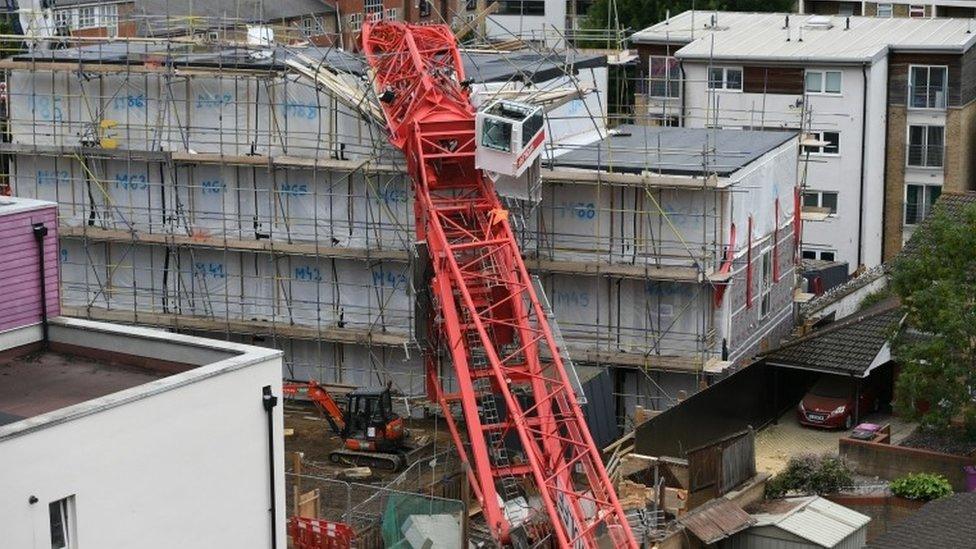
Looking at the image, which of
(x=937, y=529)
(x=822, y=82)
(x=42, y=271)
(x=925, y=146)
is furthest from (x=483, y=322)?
(x=925, y=146)

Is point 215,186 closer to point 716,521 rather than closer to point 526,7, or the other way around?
point 716,521

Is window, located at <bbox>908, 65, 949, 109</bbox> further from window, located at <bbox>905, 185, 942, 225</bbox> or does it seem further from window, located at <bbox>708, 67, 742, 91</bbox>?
window, located at <bbox>708, 67, 742, 91</bbox>

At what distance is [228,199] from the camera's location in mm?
44438

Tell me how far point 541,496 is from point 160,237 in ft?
41.8

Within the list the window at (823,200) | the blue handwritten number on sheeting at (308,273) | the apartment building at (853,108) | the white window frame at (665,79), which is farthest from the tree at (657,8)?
the blue handwritten number on sheeting at (308,273)

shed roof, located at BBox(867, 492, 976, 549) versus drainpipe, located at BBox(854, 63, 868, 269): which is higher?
drainpipe, located at BBox(854, 63, 868, 269)

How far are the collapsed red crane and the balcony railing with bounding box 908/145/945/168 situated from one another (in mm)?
21509

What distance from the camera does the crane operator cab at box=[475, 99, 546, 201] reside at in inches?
1524

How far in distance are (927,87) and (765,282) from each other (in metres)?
16.7

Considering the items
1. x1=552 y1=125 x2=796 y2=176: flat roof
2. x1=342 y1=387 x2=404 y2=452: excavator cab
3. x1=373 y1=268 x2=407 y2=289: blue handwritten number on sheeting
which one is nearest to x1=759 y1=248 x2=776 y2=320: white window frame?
x1=552 y1=125 x2=796 y2=176: flat roof

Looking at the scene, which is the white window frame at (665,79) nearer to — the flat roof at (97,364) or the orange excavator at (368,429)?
the orange excavator at (368,429)

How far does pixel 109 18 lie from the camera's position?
70500 millimetres

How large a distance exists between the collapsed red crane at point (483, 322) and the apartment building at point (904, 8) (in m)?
35.5

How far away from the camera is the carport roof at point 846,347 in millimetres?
43156
